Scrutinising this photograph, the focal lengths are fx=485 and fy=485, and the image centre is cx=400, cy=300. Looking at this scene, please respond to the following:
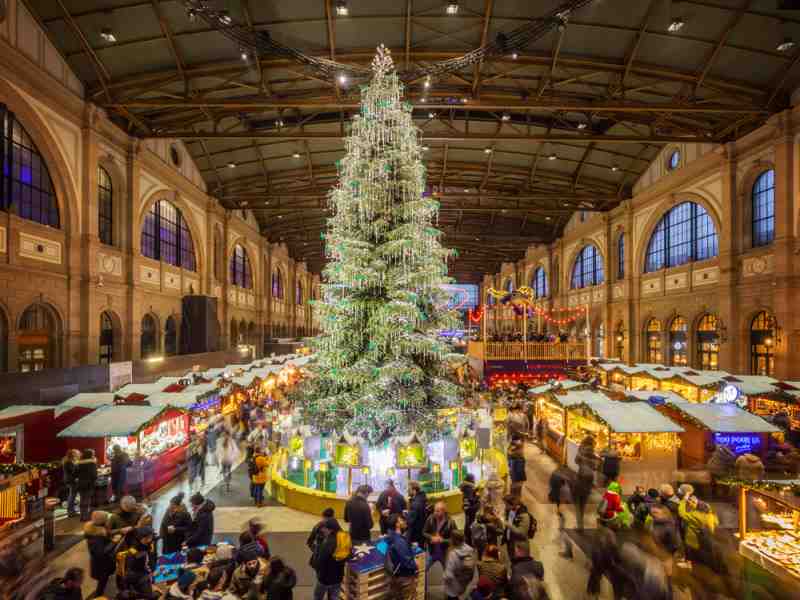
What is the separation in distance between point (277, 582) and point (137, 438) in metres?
7.63

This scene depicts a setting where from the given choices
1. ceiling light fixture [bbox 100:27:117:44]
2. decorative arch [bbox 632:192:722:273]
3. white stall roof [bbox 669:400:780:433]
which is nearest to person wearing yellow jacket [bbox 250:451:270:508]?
white stall roof [bbox 669:400:780:433]

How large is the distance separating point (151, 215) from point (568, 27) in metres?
19.1

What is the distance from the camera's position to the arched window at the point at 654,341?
1074 inches

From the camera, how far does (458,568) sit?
5.30 metres

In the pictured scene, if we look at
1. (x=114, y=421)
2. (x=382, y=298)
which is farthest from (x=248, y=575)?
(x=114, y=421)

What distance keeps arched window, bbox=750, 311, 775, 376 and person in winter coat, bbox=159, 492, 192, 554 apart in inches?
831

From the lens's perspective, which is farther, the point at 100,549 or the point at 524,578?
the point at 100,549

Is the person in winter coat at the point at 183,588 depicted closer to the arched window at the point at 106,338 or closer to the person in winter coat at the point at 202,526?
the person in winter coat at the point at 202,526

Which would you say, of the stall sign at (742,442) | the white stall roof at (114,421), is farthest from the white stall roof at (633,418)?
the white stall roof at (114,421)

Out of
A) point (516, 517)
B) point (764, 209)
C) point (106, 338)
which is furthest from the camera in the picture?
point (764, 209)

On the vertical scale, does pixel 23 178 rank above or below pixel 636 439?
above

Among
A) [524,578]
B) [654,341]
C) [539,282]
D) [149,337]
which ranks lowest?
[524,578]

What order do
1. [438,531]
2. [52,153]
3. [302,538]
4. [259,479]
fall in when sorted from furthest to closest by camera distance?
[52,153] < [259,479] < [302,538] < [438,531]

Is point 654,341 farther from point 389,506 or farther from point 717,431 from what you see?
point 389,506
